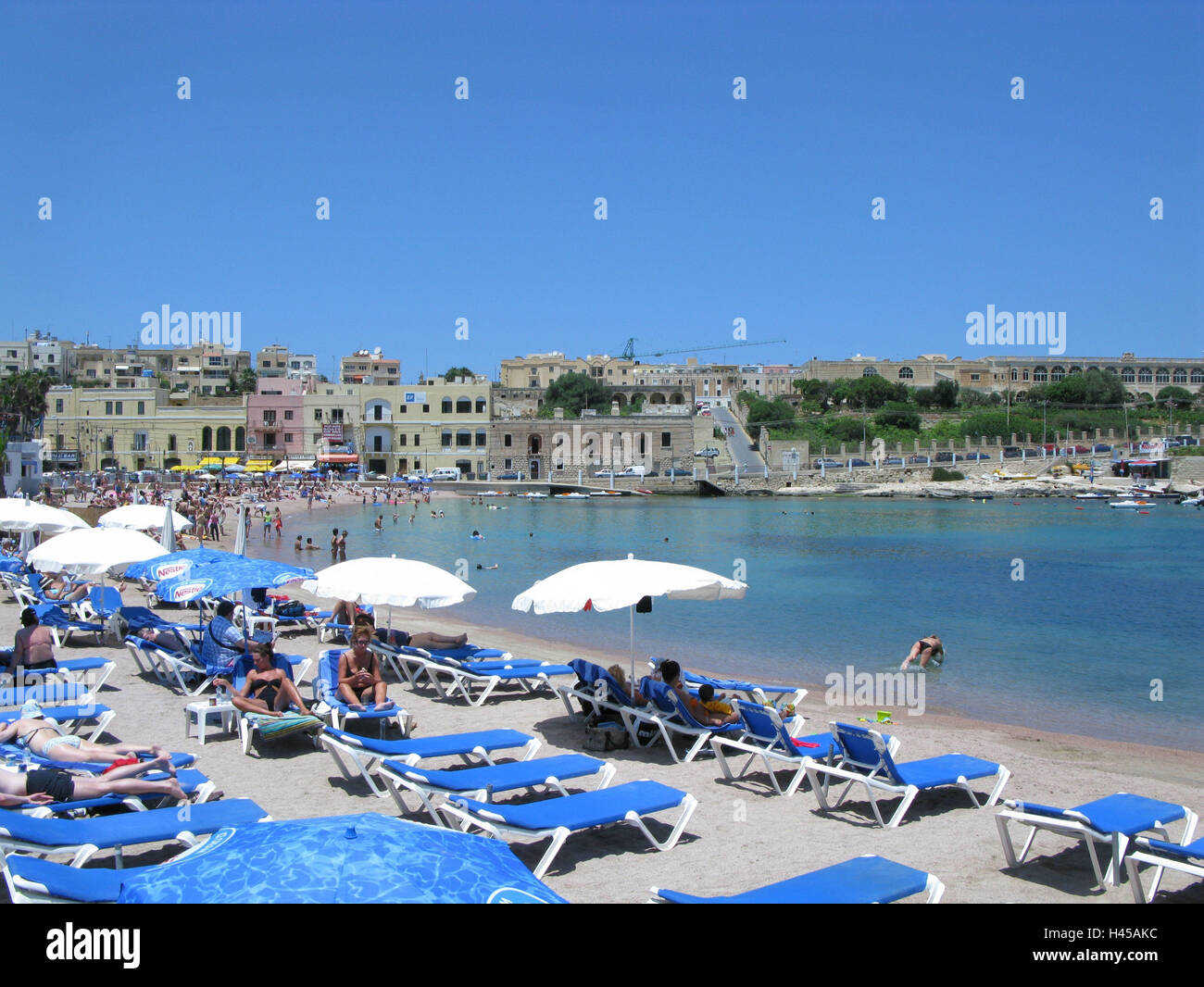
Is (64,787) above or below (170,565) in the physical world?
below

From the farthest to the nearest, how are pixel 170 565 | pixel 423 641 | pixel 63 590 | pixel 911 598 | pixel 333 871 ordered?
pixel 911 598 → pixel 63 590 → pixel 423 641 → pixel 170 565 → pixel 333 871

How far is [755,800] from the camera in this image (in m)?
7.32

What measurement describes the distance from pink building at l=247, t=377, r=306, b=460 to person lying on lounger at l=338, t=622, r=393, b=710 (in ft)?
235

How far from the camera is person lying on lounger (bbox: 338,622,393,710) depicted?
28.0 feet

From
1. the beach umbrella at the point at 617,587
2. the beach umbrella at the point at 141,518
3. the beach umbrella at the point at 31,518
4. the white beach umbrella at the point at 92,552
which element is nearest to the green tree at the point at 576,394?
the beach umbrella at the point at 141,518

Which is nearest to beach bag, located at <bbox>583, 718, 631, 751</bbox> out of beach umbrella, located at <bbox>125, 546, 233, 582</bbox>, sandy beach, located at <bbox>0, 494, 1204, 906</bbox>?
sandy beach, located at <bbox>0, 494, 1204, 906</bbox>

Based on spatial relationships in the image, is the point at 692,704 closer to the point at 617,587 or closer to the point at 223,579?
the point at 617,587

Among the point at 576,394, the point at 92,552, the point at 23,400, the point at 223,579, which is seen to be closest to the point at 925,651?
the point at 223,579

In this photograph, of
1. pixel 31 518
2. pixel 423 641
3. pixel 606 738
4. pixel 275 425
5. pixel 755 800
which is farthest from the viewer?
pixel 275 425

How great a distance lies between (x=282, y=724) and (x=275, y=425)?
7401 centimetres

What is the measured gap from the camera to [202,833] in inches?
203

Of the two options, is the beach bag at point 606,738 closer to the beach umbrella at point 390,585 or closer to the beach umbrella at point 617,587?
the beach umbrella at point 617,587

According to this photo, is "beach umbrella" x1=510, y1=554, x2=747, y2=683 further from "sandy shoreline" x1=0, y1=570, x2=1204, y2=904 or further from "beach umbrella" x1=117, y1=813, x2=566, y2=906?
"beach umbrella" x1=117, y1=813, x2=566, y2=906
